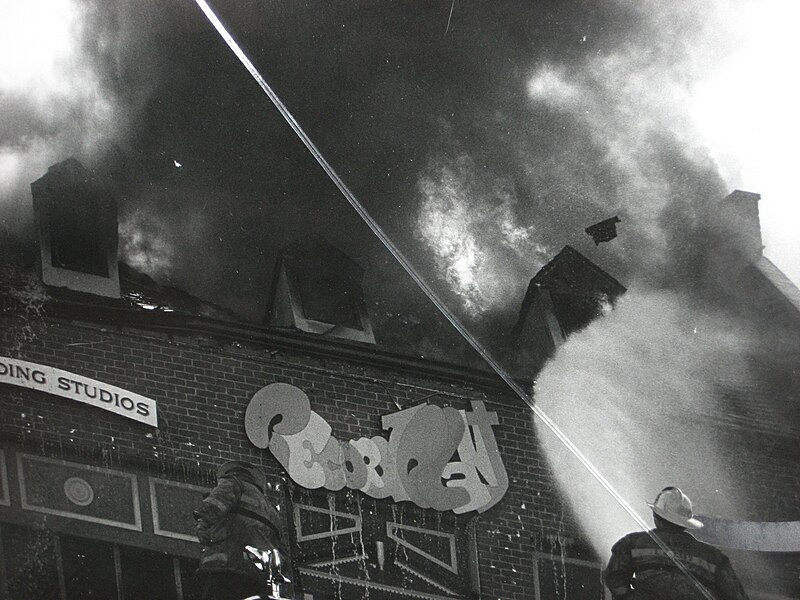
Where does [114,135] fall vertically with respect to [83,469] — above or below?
above

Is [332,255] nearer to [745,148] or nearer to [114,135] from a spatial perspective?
[114,135]

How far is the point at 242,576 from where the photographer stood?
530 cm

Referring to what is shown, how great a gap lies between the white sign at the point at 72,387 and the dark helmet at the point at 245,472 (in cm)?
40

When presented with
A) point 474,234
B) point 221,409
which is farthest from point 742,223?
point 221,409

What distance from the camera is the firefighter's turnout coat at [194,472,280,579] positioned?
17.4 feet

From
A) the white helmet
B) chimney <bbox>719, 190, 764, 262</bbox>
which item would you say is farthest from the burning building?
chimney <bbox>719, 190, 764, 262</bbox>

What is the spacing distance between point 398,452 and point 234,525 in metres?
0.89

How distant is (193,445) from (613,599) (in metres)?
2.26

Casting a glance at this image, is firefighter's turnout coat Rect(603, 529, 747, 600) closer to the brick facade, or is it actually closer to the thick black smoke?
the brick facade

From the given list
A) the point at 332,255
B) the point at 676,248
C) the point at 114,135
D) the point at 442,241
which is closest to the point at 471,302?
the point at 442,241

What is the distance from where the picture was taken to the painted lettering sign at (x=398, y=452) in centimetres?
546

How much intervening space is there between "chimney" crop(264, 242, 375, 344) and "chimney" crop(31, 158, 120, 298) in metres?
0.82

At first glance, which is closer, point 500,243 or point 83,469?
point 83,469

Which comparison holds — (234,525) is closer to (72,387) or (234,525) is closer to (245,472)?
(245,472)
